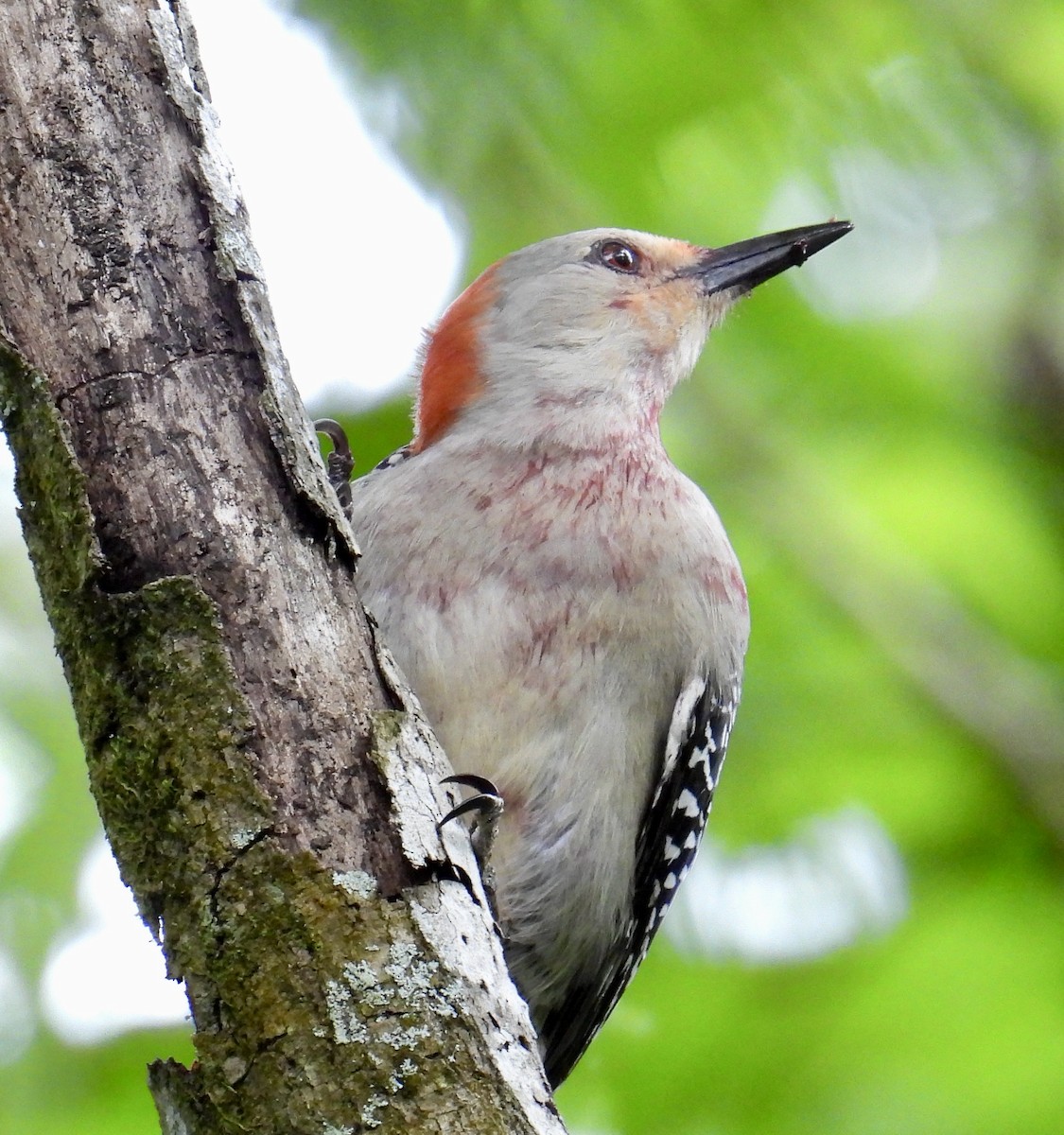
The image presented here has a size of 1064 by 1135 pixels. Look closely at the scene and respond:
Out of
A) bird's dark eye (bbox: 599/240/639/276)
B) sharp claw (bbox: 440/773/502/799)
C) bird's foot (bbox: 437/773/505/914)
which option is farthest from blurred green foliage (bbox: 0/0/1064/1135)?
sharp claw (bbox: 440/773/502/799)

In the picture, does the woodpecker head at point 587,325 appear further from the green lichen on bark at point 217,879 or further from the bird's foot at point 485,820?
the green lichen on bark at point 217,879

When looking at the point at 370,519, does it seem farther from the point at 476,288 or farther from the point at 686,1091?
the point at 686,1091

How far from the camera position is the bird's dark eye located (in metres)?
5.51

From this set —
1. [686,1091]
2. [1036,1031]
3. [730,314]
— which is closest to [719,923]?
[686,1091]

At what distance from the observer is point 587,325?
5297mm

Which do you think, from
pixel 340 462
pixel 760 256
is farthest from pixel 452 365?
pixel 760 256

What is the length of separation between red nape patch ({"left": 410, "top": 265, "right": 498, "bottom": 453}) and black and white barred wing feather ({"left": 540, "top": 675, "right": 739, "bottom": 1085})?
1418 millimetres

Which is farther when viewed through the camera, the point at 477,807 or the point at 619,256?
the point at 619,256

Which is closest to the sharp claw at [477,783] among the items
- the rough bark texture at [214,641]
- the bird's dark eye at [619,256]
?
the rough bark texture at [214,641]

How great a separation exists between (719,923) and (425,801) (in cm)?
259

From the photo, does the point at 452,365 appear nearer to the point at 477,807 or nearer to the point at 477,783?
the point at 477,783

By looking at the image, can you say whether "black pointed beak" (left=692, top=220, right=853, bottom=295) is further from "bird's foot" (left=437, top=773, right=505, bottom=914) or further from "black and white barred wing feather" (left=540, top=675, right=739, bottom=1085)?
"bird's foot" (left=437, top=773, right=505, bottom=914)

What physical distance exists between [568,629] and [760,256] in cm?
197

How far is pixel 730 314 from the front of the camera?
16.7ft
